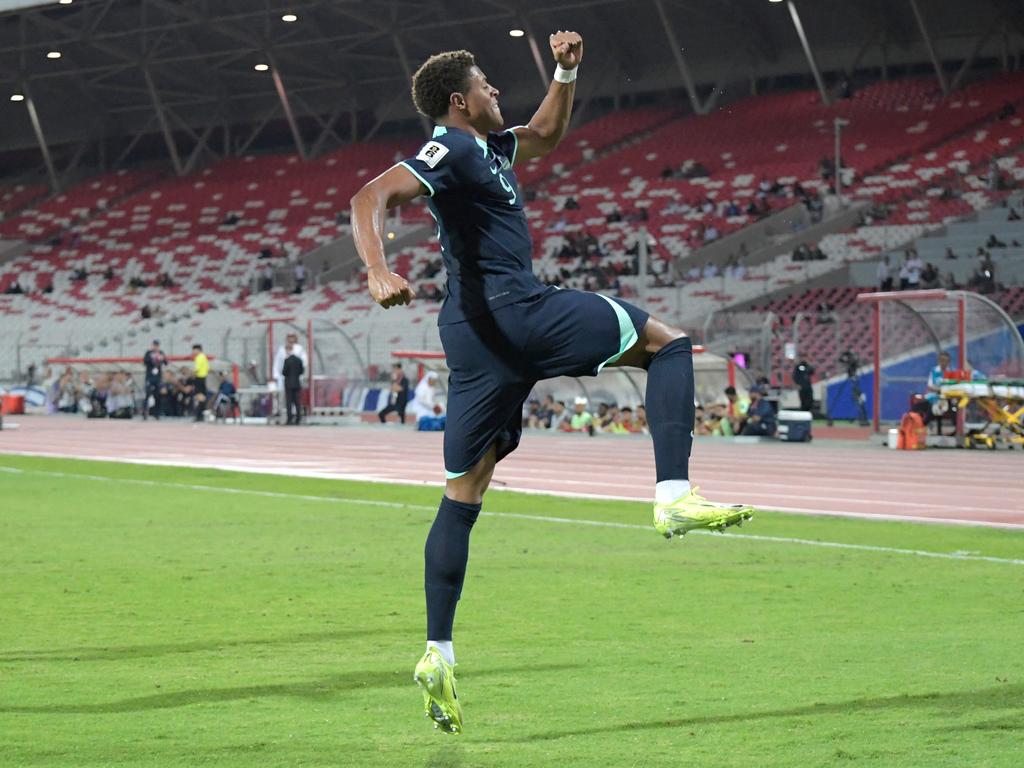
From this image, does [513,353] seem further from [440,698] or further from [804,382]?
[804,382]

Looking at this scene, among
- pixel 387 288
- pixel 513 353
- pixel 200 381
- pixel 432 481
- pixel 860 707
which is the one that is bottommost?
pixel 432 481

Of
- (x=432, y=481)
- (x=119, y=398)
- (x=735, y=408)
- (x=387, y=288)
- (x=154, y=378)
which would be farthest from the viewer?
(x=119, y=398)

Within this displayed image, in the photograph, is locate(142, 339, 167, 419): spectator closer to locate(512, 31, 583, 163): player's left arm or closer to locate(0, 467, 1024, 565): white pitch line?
locate(0, 467, 1024, 565): white pitch line

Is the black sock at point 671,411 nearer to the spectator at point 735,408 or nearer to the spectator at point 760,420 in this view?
the spectator at point 760,420

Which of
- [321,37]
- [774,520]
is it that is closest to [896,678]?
[774,520]

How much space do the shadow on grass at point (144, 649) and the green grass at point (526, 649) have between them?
0.02m

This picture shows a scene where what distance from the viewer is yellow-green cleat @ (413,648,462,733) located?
4.96 m

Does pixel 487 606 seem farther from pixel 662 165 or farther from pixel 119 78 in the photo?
pixel 119 78

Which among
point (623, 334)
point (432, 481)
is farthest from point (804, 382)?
point (623, 334)

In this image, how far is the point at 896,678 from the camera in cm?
602

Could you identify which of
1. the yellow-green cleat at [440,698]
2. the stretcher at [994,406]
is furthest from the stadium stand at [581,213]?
the yellow-green cleat at [440,698]

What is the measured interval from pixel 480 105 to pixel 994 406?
20.9 m

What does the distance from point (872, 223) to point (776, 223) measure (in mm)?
3134

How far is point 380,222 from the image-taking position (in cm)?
503
